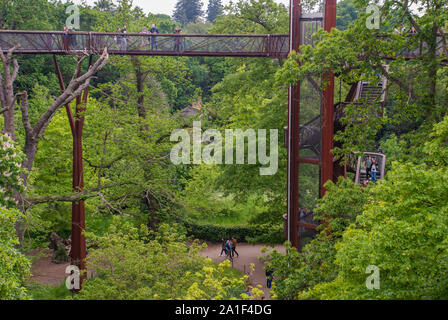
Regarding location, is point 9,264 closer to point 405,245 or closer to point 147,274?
point 147,274

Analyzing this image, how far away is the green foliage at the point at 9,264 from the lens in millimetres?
8133

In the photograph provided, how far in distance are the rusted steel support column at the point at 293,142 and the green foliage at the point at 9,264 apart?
867 centimetres

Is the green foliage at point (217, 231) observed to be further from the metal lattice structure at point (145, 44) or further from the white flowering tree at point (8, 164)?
the white flowering tree at point (8, 164)

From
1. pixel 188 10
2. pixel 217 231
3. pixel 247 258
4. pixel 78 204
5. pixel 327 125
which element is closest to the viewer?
pixel 327 125

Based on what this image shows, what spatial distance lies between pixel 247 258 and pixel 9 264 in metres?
17.6

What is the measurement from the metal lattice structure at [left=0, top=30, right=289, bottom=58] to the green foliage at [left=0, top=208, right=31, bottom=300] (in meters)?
9.51

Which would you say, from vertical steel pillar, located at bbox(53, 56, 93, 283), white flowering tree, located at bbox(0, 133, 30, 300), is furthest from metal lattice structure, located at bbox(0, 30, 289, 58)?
white flowering tree, located at bbox(0, 133, 30, 300)

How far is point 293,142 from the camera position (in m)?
15.5

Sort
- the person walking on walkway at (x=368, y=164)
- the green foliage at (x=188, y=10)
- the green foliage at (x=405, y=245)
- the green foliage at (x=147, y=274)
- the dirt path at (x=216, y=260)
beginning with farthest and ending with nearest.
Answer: the green foliage at (x=188, y=10) < the dirt path at (x=216, y=260) < the person walking on walkway at (x=368, y=164) < the green foliage at (x=147, y=274) < the green foliage at (x=405, y=245)

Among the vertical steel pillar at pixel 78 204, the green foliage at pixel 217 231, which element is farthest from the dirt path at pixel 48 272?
the green foliage at pixel 217 231

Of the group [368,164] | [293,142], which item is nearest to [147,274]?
[293,142]

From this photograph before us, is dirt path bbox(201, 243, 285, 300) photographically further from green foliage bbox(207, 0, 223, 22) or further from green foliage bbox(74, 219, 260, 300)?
green foliage bbox(207, 0, 223, 22)

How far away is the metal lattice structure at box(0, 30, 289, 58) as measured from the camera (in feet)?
59.1
